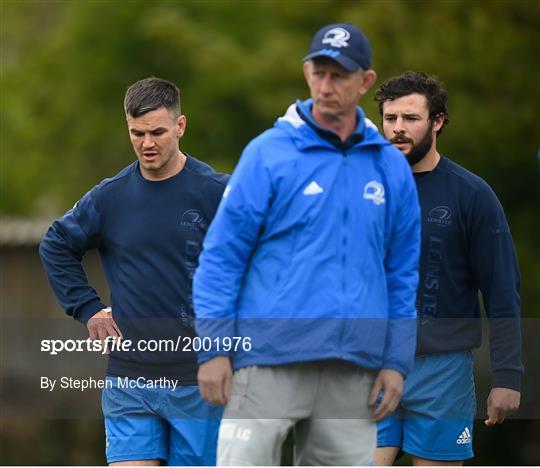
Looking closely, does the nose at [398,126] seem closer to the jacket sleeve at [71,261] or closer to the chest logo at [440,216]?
the chest logo at [440,216]

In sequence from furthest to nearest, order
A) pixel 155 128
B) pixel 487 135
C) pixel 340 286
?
pixel 487 135 < pixel 155 128 < pixel 340 286

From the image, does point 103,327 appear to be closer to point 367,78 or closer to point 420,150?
point 420,150

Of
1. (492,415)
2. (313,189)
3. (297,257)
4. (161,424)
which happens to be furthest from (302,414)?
(492,415)

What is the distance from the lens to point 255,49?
20.5 m

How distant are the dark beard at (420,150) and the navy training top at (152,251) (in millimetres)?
868

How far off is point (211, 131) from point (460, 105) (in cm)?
481

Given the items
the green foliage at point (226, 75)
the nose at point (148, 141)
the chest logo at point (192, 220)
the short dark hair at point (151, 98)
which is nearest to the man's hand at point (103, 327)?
the chest logo at point (192, 220)

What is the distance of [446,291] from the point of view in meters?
7.59

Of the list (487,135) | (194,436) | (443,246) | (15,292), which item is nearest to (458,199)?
(443,246)

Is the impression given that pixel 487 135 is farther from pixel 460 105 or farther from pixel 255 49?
pixel 255 49

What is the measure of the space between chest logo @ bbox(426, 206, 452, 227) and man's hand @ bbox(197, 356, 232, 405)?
1704 millimetres

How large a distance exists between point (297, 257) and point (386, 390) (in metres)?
0.62

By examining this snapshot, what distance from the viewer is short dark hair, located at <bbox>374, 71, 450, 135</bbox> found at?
7672 mm

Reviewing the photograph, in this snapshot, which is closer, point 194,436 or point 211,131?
point 194,436
